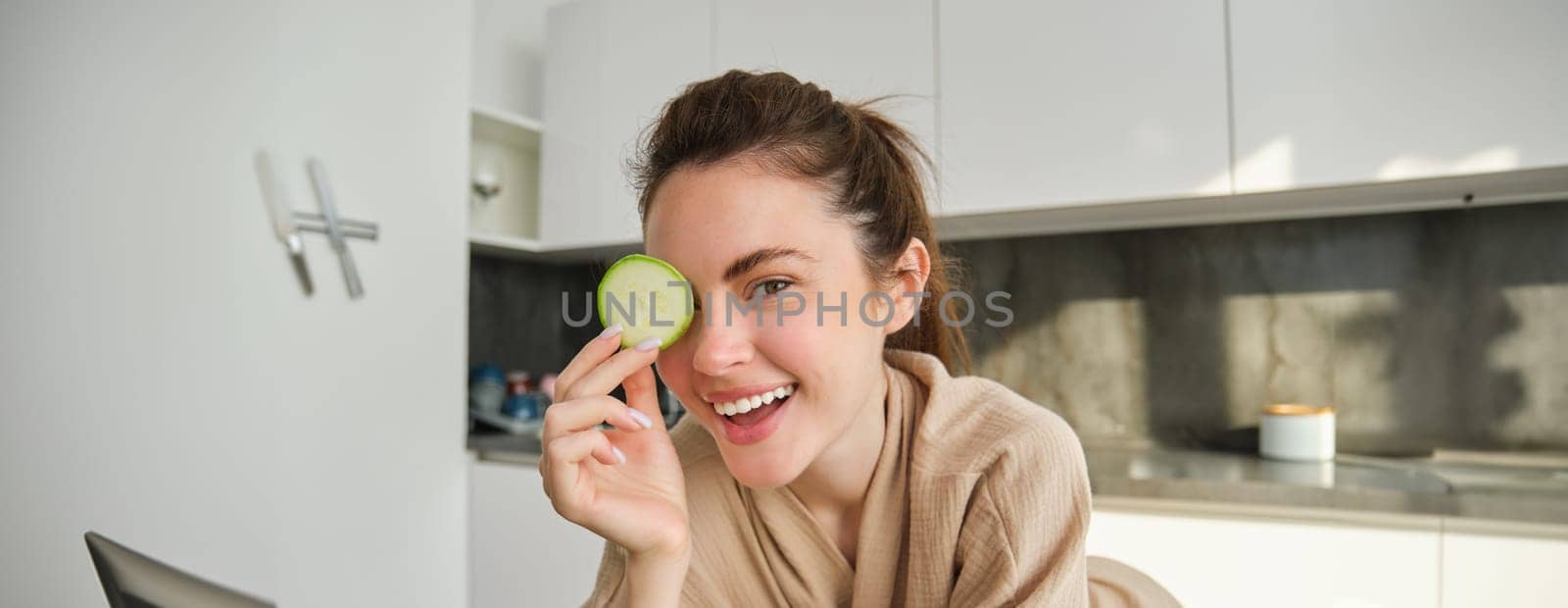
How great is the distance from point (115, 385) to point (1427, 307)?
2772mm

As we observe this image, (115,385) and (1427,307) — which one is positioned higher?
(1427,307)

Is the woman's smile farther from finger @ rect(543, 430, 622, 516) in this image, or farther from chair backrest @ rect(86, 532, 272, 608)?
chair backrest @ rect(86, 532, 272, 608)

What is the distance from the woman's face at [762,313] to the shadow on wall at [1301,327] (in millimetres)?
1580

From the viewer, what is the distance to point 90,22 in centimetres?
157

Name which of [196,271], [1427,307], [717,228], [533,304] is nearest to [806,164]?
[717,228]

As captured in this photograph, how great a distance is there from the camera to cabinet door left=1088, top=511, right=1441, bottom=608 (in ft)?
4.98

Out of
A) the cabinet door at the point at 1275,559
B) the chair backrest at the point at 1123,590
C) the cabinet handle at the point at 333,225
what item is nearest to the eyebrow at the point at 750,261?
the chair backrest at the point at 1123,590

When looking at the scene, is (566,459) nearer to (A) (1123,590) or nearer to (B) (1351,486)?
(A) (1123,590)

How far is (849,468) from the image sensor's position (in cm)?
106

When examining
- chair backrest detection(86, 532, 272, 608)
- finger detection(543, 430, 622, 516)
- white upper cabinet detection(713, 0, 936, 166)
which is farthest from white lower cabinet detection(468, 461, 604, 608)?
chair backrest detection(86, 532, 272, 608)

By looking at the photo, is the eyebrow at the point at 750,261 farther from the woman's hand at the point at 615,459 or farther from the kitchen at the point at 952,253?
the kitchen at the point at 952,253

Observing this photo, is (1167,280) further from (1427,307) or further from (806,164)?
(806,164)

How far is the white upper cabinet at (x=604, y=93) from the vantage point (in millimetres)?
2480

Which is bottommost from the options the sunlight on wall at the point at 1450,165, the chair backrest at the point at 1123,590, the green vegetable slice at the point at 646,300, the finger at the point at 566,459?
the chair backrest at the point at 1123,590
